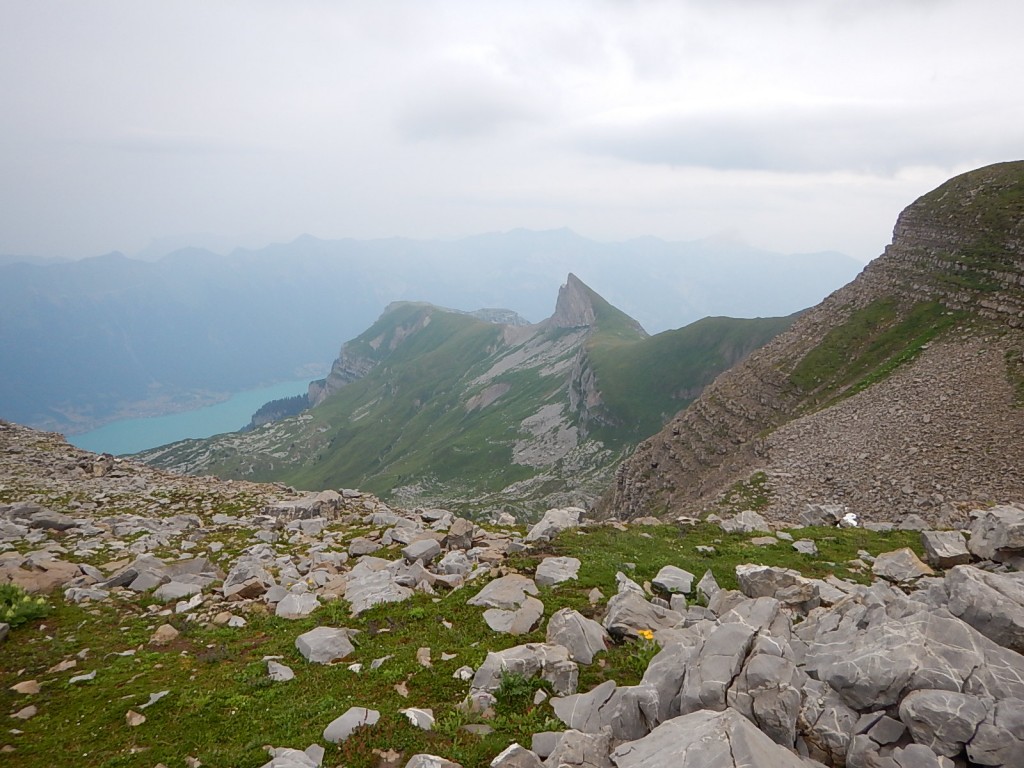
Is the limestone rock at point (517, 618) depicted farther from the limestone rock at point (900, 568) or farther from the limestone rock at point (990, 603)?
the limestone rock at point (900, 568)

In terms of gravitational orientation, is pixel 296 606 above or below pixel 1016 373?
below

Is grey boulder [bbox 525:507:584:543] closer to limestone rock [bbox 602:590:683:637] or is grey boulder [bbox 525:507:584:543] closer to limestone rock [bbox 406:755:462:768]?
limestone rock [bbox 602:590:683:637]

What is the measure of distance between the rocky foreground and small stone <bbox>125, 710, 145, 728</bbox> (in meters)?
0.04

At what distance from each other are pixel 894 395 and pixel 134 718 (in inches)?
2362

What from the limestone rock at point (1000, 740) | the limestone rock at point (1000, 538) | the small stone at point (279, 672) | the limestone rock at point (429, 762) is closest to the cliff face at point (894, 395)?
the limestone rock at point (1000, 538)

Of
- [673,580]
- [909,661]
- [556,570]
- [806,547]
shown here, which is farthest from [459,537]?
[909,661]

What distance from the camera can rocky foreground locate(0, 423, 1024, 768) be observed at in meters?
9.54

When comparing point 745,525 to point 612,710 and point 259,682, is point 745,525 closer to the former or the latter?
point 612,710

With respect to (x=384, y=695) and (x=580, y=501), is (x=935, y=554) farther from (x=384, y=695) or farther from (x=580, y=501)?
(x=580, y=501)

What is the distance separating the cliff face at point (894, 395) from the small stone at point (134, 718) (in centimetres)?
3861

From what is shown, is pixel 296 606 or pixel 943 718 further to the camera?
pixel 296 606

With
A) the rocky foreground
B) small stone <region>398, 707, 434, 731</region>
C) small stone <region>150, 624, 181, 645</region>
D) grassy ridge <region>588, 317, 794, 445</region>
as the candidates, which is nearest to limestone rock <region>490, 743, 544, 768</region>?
the rocky foreground

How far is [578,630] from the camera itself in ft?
49.0

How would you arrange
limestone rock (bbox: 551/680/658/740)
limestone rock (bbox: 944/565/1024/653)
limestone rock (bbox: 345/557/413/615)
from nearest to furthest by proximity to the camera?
1. limestone rock (bbox: 551/680/658/740)
2. limestone rock (bbox: 944/565/1024/653)
3. limestone rock (bbox: 345/557/413/615)
